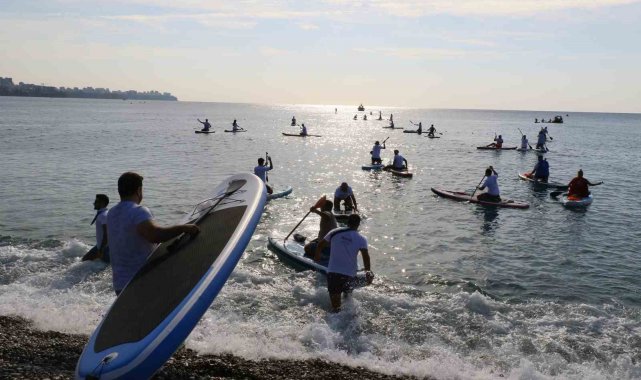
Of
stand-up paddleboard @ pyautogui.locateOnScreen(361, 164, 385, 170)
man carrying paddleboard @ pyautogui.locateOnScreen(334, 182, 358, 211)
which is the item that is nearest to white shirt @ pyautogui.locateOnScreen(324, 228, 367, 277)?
man carrying paddleboard @ pyautogui.locateOnScreen(334, 182, 358, 211)

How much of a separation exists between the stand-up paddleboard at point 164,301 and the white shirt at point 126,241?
0.59 feet

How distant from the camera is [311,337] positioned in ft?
30.5

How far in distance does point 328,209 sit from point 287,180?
18.6 m

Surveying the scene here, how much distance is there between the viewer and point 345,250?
9.62 m

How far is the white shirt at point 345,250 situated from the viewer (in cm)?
953

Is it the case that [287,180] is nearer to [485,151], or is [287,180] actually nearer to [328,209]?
[328,209]

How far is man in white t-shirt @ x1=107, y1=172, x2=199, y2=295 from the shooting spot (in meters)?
5.77

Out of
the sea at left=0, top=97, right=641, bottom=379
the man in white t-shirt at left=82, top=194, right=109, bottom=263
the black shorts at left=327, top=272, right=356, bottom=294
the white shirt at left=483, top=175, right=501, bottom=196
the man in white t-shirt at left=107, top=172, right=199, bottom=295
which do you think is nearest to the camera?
the man in white t-shirt at left=107, top=172, right=199, bottom=295

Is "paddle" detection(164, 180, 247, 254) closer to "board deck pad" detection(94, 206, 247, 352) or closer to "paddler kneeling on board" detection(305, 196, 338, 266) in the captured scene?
"board deck pad" detection(94, 206, 247, 352)

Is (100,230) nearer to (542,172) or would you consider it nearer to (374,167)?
(374,167)

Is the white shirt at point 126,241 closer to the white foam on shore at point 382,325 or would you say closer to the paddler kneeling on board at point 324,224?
the white foam on shore at point 382,325

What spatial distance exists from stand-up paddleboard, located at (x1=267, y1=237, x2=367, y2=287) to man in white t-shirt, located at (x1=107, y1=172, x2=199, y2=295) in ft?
22.2

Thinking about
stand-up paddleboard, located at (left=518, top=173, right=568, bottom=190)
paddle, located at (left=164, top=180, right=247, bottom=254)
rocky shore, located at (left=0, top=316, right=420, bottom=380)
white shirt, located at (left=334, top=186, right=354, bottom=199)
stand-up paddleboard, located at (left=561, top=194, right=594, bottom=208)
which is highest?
paddle, located at (left=164, top=180, right=247, bottom=254)

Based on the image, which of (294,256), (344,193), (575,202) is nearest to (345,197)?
(344,193)
